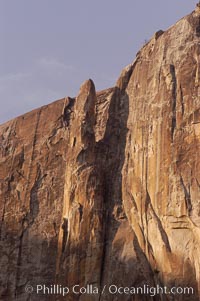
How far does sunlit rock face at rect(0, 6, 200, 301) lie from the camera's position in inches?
1222

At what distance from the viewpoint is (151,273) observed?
1217 inches

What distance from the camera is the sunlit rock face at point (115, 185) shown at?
102ft

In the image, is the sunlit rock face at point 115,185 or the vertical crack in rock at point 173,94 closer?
the sunlit rock face at point 115,185

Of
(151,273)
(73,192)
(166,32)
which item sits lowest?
(151,273)

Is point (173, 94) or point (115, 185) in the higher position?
point (173, 94)

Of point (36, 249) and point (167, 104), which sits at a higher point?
point (167, 104)

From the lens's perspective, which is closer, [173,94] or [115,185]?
[173,94]

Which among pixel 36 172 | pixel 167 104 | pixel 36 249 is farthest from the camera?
pixel 36 172

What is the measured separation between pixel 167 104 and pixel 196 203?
232 inches

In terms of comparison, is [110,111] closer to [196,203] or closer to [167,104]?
[167,104]

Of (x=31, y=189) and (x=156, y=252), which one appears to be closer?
(x=156, y=252)

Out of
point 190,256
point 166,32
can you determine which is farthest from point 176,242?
point 166,32

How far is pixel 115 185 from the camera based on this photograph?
34656 millimetres

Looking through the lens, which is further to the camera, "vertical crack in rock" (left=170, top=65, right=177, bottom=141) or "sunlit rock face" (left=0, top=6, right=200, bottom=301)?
"vertical crack in rock" (left=170, top=65, right=177, bottom=141)
